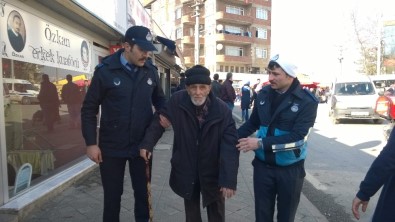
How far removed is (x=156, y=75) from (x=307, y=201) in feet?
9.83

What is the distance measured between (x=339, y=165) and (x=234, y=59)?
47780mm

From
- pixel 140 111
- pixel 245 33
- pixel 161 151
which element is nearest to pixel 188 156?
pixel 140 111

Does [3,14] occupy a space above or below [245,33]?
below

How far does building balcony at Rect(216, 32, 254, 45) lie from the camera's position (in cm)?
5306

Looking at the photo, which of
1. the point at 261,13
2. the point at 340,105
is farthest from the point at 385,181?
the point at 261,13

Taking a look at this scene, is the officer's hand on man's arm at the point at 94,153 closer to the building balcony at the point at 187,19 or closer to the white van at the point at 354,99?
the white van at the point at 354,99

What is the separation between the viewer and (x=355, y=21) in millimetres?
39469

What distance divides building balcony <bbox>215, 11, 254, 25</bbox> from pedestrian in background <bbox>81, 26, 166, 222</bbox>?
50.9 meters

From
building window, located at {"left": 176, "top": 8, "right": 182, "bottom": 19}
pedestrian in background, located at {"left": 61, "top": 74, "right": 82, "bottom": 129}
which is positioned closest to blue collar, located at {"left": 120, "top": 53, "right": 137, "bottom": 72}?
pedestrian in background, located at {"left": 61, "top": 74, "right": 82, "bottom": 129}

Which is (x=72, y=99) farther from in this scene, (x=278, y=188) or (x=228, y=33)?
(x=228, y=33)

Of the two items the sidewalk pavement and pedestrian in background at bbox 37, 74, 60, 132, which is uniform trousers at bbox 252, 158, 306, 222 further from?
pedestrian in background at bbox 37, 74, 60, 132

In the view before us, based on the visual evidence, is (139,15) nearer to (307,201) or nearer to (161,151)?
(161,151)

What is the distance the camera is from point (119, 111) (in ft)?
10.8

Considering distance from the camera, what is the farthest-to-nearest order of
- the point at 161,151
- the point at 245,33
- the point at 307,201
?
1. the point at 245,33
2. the point at 161,151
3. the point at 307,201
